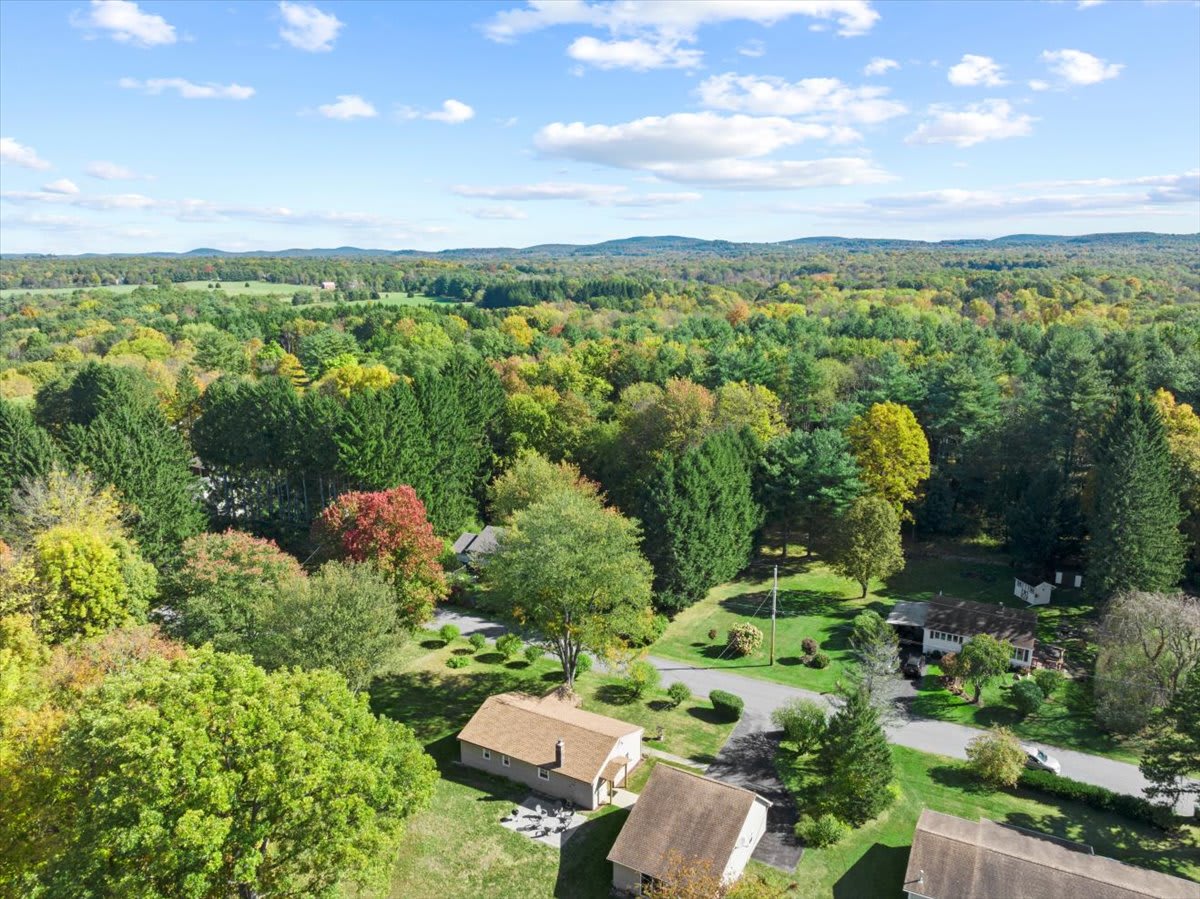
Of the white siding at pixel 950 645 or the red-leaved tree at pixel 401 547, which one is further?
the white siding at pixel 950 645

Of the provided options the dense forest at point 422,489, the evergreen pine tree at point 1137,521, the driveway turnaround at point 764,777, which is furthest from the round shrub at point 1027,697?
the driveway turnaround at point 764,777

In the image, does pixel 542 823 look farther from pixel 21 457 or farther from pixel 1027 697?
pixel 21 457

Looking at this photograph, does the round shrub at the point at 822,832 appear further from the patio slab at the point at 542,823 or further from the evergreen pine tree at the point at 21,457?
the evergreen pine tree at the point at 21,457

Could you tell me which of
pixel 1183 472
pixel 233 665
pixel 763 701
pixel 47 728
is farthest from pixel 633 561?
pixel 1183 472

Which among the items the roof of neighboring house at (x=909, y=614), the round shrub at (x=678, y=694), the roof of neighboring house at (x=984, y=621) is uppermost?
the roof of neighboring house at (x=984, y=621)

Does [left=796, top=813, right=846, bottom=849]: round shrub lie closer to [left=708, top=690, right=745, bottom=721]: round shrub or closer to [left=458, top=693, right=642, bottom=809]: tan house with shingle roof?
[left=458, top=693, right=642, bottom=809]: tan house with shingle roof

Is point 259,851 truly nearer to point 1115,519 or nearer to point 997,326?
point 1115,519

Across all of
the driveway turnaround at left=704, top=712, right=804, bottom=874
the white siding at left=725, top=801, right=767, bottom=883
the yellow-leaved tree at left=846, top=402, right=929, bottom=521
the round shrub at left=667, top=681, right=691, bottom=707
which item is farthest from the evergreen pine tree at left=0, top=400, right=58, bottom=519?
the yellow-leaved tree at left=846, top=402, right=929, bottom=521
